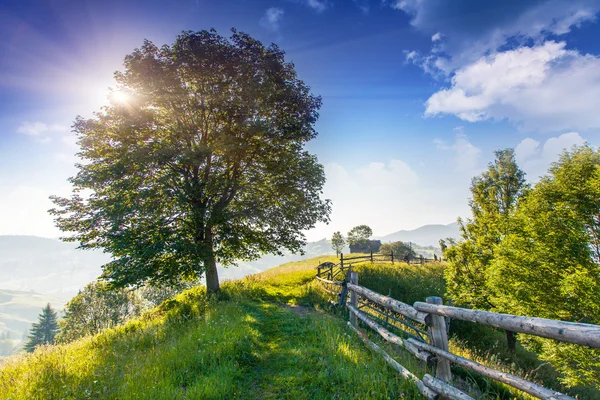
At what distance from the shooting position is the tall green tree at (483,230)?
1948 centimetres

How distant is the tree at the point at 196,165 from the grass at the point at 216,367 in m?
4.35

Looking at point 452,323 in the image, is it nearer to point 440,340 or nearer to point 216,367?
point 440,340

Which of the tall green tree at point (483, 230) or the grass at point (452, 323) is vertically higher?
the tall green tree at point (483, 230)

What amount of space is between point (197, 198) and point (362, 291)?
977 cm

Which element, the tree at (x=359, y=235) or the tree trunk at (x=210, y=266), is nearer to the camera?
the tree trunk at (x=210, y=266)

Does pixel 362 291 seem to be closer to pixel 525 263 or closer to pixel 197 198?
pixel 197 198

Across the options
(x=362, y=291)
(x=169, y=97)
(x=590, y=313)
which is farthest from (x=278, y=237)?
(x=590, y=313)

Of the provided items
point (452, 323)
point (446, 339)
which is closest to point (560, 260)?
point (452, 323)

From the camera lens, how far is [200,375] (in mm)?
5316

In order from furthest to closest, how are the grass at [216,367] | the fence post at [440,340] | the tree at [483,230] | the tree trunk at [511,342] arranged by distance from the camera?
the tree at [483,230], the tree trunk at [511,342], the grass at [216,367], the fence post at [440,340]


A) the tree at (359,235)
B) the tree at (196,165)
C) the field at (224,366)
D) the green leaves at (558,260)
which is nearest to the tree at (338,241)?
the tree at (359,235)

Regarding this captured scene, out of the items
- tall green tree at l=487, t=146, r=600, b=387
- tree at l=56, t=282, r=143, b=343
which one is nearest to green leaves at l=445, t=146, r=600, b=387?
tall green tree at l=487, t=146, r=600, b=387

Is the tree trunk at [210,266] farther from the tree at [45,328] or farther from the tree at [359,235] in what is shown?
the tree at [45,328]

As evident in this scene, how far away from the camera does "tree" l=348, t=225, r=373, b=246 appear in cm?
8412
